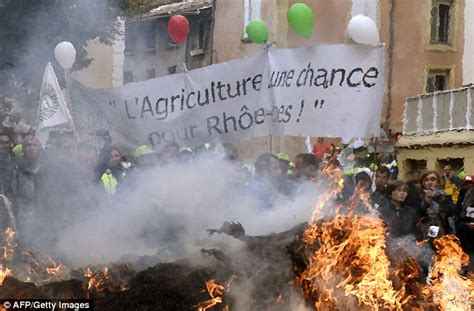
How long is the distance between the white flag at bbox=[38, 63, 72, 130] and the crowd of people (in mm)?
846

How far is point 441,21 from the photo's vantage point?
26453mm

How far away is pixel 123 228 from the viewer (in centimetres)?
683

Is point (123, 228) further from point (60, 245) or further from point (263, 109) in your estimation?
point (263, 109)

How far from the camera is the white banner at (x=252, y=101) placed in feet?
25.2

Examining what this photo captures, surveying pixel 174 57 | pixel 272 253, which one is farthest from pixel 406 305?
pixel 174 57

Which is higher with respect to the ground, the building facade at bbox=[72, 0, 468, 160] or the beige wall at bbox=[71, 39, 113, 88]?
the building facade at bbox=[72, 0, 468, 160]

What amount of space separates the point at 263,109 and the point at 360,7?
17.8 meters

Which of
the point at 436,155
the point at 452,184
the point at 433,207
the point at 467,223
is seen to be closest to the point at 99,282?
the point at 433,207

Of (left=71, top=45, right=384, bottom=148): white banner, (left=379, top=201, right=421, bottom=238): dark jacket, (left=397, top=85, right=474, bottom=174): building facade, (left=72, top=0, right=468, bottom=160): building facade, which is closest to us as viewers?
(left=379, top=201, right=421, bottom=238): dark jacket

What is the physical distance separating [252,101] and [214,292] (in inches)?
112

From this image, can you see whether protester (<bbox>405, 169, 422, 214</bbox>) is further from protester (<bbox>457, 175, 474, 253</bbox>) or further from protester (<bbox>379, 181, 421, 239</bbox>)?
protester (<bbox>457, 175, 474, 253</bbox>)

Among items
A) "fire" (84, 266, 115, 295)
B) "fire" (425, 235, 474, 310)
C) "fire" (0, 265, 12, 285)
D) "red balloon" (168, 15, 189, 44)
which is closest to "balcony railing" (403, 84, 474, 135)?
"red balloon" (168, 15, 189, 44)

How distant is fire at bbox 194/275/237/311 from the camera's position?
18.9 ft

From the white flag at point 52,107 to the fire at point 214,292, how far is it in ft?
11.9
